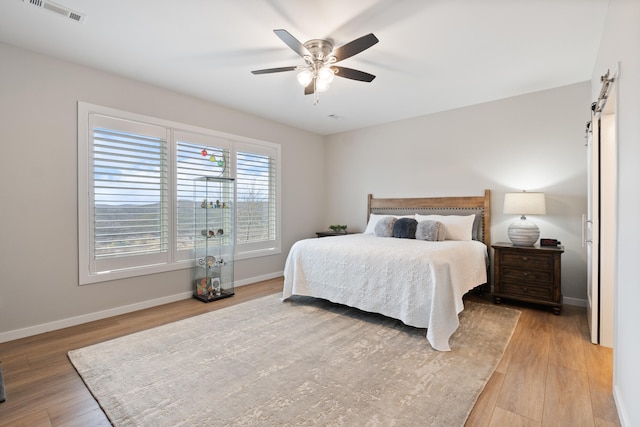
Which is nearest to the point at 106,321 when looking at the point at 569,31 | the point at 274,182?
the point at 274,182

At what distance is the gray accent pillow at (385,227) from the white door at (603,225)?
7.25ft

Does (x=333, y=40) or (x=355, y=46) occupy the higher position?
(x=333, y=40)

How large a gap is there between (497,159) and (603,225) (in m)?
1.97

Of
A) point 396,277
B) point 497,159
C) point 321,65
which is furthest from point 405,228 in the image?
point 321,65

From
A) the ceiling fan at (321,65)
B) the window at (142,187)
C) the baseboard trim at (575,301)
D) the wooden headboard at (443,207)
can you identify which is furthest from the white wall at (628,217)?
the window at (142,187)

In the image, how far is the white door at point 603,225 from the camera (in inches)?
95.8

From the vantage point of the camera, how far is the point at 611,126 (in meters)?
2.48

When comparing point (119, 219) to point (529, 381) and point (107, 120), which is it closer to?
point (107, 120)

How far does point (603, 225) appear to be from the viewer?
2.47 meters

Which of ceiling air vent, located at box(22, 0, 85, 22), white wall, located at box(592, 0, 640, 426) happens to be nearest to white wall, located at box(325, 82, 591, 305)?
white wall, located at box(592, 0, 640, 426)

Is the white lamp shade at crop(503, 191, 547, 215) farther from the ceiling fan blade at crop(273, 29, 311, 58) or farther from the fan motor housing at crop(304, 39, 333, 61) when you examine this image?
the ceiling fan blade at crop(273, 29, 311, 58)

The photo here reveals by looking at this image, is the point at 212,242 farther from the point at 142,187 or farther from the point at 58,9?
the point at 58,9

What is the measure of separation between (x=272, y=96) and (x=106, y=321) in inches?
130

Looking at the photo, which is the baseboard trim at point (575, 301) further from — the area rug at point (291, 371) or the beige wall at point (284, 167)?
the area rug at point (291, 371)
